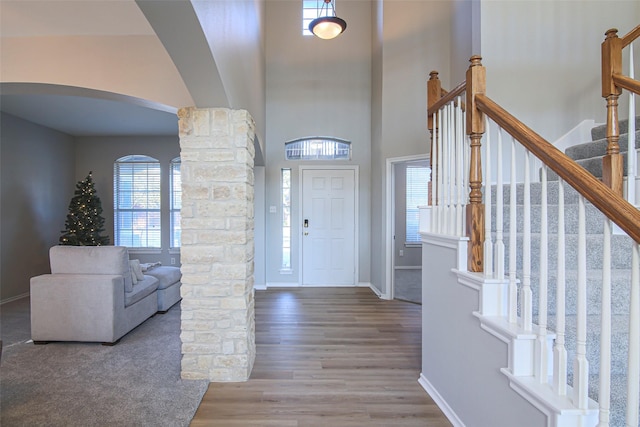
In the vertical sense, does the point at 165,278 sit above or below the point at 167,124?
below

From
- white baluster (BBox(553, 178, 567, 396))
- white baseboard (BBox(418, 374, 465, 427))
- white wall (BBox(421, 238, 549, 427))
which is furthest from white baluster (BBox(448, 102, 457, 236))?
white baseboard (BBox(418, 374, 465, 427))

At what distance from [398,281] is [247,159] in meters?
4.71

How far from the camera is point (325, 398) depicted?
2.27 meters

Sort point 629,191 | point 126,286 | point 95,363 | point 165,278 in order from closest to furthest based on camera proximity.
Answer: point 629,191 < point 95,363 < point 126,286 < point 165,278

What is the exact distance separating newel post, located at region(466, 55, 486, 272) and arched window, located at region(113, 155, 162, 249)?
6.32m

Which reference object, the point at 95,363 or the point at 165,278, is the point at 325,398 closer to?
the point at 95,363

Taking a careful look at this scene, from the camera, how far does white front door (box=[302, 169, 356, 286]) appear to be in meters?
5.62

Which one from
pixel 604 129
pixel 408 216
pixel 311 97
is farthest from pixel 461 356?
pixel 408 216

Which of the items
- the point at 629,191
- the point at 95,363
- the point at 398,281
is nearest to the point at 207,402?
the point at 95,363

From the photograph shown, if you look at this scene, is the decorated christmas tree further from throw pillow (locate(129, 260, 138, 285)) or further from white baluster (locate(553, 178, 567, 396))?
white baluster (locate(553, 178, 567, 396))

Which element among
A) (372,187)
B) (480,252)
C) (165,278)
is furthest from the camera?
(372,187)

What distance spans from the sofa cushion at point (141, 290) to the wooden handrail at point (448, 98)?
11.2ft

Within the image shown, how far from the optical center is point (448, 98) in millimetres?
2143

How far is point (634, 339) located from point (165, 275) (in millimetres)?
4441
